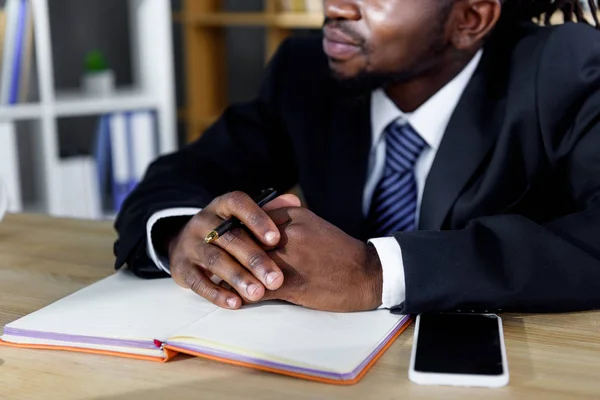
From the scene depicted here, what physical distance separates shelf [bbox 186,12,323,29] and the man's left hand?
2003 mm

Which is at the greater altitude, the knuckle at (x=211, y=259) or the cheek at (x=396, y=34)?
the cheek at (x=396, y=34)

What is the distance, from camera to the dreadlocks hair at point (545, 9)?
1453mm

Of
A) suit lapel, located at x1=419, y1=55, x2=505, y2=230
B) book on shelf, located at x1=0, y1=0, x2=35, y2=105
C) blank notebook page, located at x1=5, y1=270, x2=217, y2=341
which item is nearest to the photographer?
blank notebook page, located at x1=5, y1=270, x2=217, y2=341

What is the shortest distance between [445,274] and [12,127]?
2.17 m

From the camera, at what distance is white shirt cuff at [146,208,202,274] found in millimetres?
1071

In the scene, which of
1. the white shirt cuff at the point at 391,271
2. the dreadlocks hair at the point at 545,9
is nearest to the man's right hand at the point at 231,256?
the white shirt cuff at the point at 391,271

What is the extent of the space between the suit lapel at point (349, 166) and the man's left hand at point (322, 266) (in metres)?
0.43

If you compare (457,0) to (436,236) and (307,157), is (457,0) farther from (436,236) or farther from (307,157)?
(436,236)

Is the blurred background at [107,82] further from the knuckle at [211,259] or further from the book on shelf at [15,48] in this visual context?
the knuckle at [211,259]

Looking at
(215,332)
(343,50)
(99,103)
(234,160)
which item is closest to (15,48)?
→ (99,103)

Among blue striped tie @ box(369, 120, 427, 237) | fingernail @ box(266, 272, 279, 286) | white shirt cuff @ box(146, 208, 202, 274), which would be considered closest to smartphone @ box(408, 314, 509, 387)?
fingernail @ box(266, 272, 279, 286)

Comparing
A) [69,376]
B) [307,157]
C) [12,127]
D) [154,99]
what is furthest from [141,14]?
[69,376]

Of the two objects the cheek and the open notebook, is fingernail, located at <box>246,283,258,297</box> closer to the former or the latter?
the open notebook

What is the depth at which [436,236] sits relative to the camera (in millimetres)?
972
